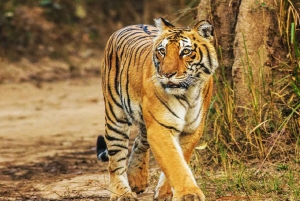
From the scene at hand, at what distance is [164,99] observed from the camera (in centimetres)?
495

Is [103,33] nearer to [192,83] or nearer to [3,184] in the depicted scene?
[3,184]

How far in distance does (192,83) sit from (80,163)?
3.09m

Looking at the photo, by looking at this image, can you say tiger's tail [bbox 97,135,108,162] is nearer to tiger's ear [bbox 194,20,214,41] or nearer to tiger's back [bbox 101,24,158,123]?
tiger's back [bbox 101,24,158,123]

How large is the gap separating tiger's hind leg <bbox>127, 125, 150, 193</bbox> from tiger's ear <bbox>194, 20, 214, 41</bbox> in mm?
1162

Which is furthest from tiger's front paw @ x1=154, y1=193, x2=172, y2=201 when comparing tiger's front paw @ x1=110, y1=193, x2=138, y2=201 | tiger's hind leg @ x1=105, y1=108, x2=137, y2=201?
tiger's hind leg @ x1=105, y1=108, x2=137, y2=201

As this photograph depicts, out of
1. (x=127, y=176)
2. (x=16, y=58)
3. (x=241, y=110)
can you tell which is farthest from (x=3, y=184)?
(x=16, y=58)

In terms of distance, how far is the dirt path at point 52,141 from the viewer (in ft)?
21.0

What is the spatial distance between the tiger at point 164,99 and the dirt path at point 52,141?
20.6 inches

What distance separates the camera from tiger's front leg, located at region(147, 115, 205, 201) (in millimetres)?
4699

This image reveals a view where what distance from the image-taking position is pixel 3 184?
682 centimetres

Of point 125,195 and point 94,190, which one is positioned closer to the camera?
point 125,195

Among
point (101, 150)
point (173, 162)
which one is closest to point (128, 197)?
point (173, 162)

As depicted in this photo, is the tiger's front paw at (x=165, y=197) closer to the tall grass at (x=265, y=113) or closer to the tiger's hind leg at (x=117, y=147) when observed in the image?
the tiger's hind leg at (x=117, y=147)

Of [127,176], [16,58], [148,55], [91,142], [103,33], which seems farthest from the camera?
[103,33]
